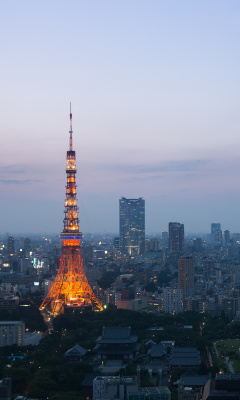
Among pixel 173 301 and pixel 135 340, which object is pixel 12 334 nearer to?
pixel 135 340

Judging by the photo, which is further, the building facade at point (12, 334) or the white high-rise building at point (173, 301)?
the white high-rise building at point (173, 301)

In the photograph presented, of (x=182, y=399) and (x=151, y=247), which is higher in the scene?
(x=151, y=247)

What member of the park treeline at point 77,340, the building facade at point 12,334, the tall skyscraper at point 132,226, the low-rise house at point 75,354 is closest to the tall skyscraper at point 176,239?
the tall skyscraper at point 132,226

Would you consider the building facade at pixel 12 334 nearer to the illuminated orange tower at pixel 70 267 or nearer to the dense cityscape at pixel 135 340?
the dense cityscape at pixel 135 340

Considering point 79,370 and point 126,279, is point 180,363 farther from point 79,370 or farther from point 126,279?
point 126,279

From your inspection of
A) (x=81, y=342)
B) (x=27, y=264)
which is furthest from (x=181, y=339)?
(x=27, y=264)

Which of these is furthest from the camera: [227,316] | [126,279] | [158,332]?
[126,279]

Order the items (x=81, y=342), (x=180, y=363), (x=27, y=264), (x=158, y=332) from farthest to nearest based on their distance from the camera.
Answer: (x=27, y=264), (x=158, y=332), (x=81, y=342), (x=180, y=363)

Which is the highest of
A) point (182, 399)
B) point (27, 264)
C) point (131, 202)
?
point (131, 202)
